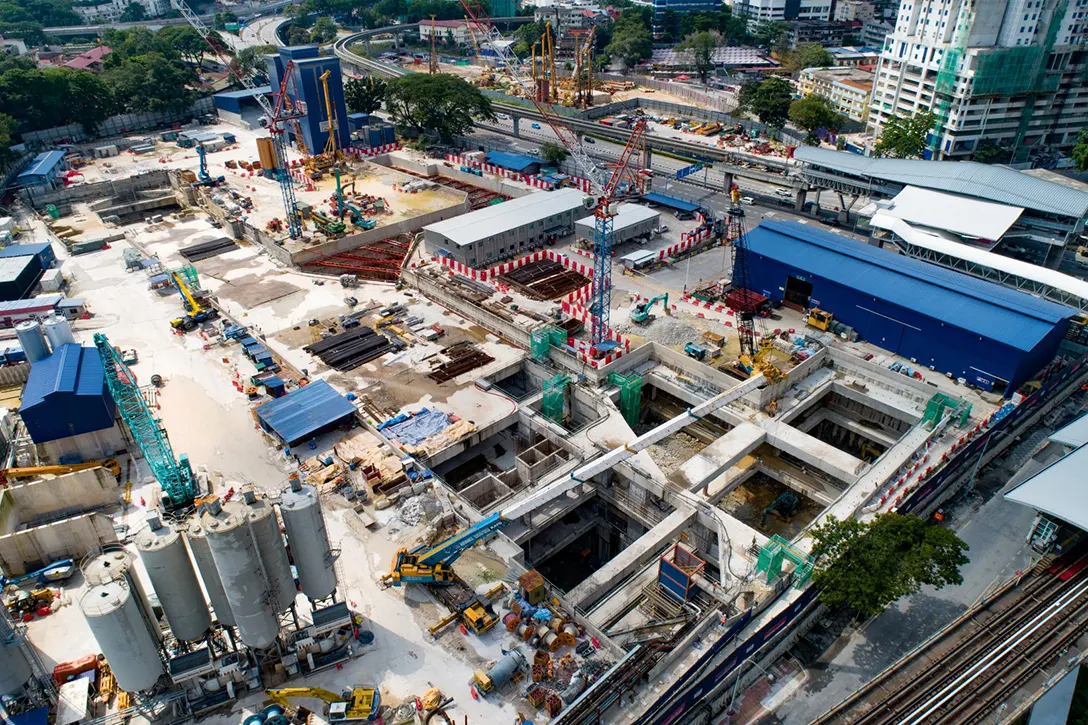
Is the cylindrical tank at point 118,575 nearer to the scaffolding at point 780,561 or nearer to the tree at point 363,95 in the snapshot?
the scaffolding at point 780,561

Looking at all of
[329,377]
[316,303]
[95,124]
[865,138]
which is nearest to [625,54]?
[865,138]

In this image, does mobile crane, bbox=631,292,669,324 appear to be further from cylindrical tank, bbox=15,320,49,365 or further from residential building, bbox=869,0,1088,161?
residential building, bbox=869,0,1088,161

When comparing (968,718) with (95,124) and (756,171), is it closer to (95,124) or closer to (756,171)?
(756,171)

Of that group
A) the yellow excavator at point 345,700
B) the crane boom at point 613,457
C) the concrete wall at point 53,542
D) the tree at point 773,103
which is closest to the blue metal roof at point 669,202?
the tree at point 773,103

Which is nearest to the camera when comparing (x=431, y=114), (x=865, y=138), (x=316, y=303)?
(x=316, y=303)

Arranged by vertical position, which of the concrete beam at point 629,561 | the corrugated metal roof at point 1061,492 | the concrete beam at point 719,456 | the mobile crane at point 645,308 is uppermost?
the corrugated metal roof at point 1061,492

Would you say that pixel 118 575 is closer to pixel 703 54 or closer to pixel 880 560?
pixel 880 560

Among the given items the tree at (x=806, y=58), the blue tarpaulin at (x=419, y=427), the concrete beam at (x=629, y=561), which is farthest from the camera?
the tree at (x=806, y=58)
